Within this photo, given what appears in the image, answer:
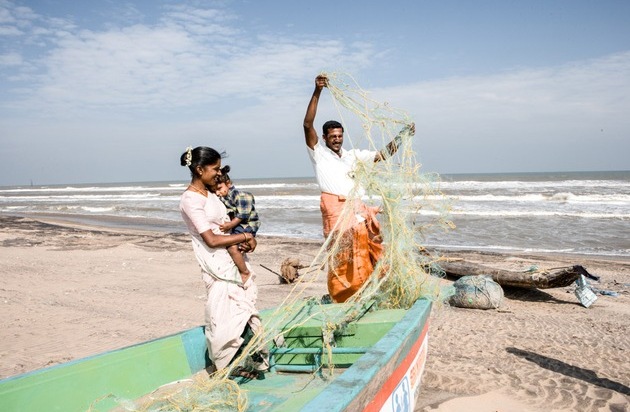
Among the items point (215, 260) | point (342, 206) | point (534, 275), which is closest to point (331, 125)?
point (342, 206)

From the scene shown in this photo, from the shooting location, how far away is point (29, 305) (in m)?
6.38

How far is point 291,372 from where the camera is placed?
3463mm

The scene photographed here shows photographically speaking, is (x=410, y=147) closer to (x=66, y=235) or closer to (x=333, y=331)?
(x=333, y=331)

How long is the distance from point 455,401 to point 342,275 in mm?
1325

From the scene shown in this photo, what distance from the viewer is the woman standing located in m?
2.87

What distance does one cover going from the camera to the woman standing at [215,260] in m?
2.87

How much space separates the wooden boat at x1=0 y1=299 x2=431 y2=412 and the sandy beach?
2.68 ft

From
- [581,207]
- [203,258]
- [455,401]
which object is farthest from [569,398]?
[581,207]

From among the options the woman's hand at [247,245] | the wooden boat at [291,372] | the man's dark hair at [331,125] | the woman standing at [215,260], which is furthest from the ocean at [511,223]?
the woman standing at [215,260]

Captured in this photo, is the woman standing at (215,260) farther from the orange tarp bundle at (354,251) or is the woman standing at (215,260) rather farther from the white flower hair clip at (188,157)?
the orange tarp bundle at (354,251)

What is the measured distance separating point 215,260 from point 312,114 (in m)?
1.43

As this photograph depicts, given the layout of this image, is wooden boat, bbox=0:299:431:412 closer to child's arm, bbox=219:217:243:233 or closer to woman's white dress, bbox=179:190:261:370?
woman's white dress, bbox=179:190:261:370

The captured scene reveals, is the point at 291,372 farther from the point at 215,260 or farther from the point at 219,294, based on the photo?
the point at 215,260

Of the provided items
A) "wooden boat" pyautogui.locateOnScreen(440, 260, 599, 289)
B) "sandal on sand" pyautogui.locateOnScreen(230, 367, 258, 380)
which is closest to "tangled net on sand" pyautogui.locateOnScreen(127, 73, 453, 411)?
"sandal on sand" pyautogui.locateOnScreen(230, 367, 258, 380)
